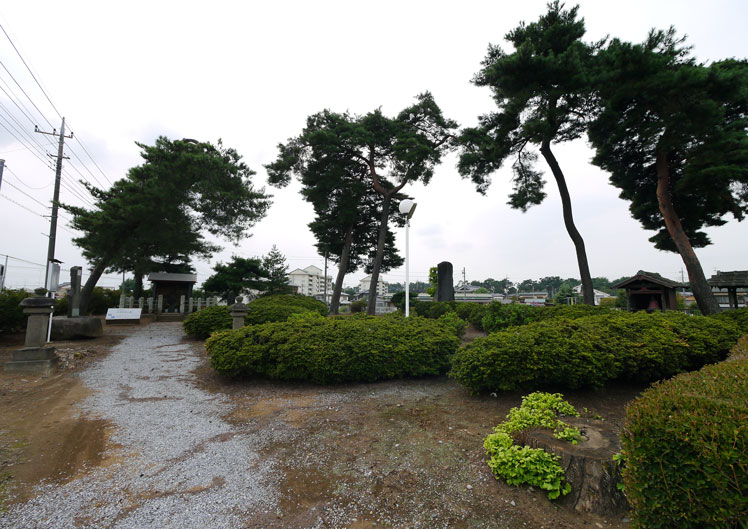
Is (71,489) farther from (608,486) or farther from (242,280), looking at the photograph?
(242,280)

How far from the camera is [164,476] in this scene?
2.45m

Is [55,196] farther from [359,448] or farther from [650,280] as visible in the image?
[650,280]

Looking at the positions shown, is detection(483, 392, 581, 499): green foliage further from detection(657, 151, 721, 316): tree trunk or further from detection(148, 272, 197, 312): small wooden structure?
detection(148, 272, 197, 312): small wooden structure

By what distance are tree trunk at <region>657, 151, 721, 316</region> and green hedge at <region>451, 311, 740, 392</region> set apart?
6683 mm

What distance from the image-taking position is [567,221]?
37.4ft

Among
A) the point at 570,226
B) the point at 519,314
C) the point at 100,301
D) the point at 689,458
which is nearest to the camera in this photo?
the point at 689,458

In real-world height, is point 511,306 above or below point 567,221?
below

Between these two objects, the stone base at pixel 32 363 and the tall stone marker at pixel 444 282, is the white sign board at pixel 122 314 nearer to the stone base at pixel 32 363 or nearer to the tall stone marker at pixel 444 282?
the stone base at pixel 32 363

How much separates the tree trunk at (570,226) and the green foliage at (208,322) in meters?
11.6

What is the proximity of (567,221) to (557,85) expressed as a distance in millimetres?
4472

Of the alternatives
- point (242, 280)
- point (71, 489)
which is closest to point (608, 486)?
point (71, 489)

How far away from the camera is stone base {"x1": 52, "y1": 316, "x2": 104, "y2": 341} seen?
8664 mm

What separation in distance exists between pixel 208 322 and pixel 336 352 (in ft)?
19.9

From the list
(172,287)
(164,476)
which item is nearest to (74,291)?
(172,287)
